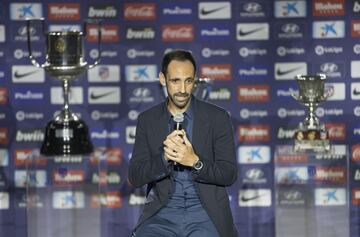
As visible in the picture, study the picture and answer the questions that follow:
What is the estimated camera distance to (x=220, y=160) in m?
3.48

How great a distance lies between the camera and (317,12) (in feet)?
19.0

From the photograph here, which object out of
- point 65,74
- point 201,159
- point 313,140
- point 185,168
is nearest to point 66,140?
point 65,74

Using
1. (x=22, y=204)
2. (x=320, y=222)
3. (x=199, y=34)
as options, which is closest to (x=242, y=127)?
(x=199, y=34)

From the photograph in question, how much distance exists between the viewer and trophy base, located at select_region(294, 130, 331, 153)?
503 cm

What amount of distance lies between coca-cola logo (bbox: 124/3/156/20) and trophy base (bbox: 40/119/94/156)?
3.60 feet

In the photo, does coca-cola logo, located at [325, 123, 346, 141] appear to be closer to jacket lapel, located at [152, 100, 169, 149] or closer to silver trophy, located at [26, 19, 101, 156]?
silver trophy, located at [26, 19, 101, 156]

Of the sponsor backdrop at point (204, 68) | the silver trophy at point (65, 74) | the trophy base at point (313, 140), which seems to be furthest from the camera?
the sponsor backdrop at point (204, 68)

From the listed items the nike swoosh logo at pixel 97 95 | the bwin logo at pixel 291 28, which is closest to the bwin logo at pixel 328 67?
the bwin logo at pixel 291 28

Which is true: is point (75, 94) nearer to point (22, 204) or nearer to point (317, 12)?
point (22, 204)

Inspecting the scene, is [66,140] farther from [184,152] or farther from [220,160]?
[184,152]

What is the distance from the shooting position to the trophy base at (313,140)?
16.5 ft

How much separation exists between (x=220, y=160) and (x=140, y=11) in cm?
253

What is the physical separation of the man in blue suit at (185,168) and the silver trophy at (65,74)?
1456mm

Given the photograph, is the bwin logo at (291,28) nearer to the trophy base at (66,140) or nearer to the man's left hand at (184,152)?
the trophy base at (66,140)
